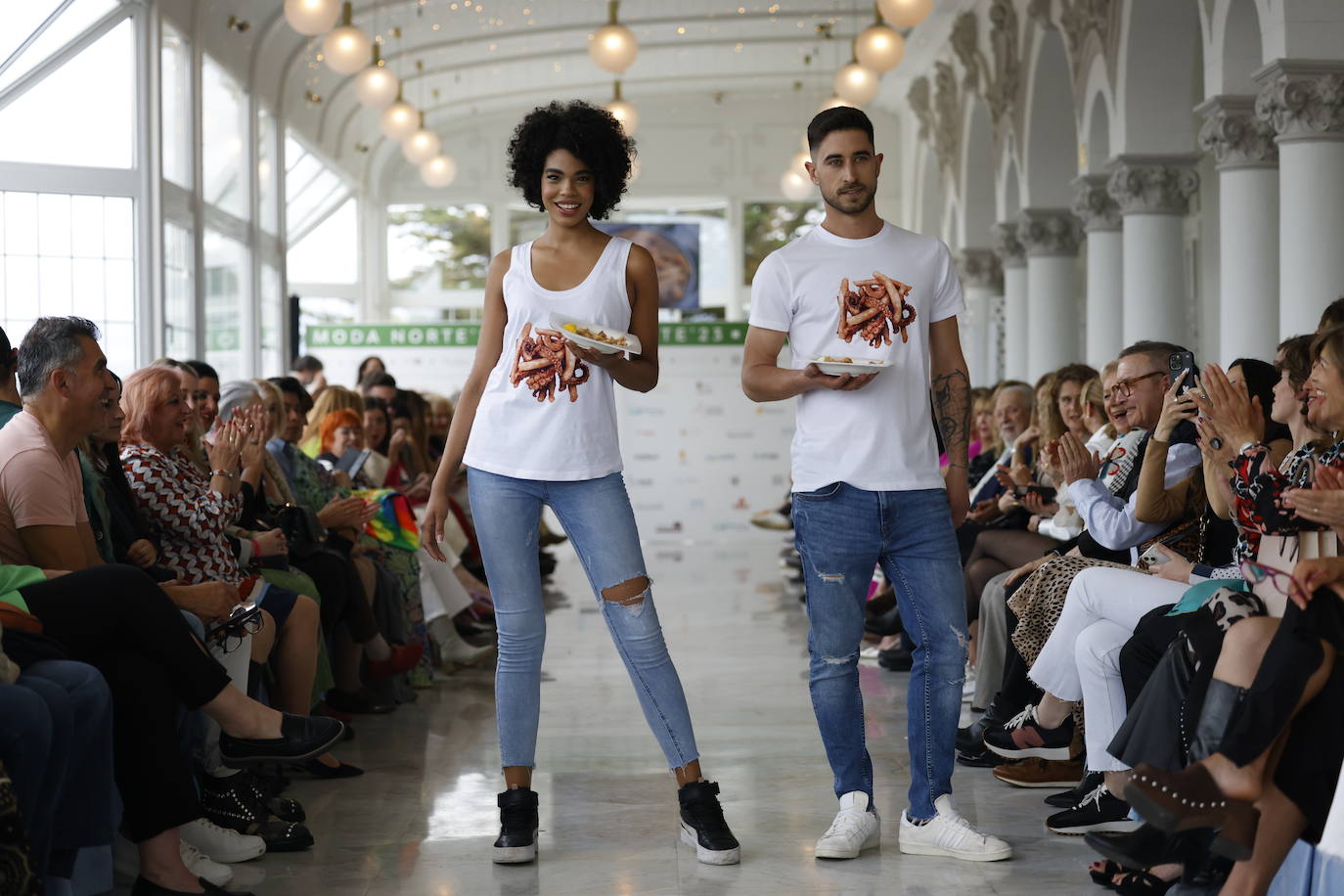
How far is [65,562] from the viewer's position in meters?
3.54

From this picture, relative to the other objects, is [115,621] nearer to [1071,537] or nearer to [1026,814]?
[1026,814]

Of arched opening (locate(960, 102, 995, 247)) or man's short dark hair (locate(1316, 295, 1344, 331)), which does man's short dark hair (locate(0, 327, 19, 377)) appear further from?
arched opening (locate(960, 102, 995, 247))

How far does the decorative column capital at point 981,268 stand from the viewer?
16391 mm

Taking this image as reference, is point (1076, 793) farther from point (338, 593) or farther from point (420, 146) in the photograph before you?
point (420, 146)

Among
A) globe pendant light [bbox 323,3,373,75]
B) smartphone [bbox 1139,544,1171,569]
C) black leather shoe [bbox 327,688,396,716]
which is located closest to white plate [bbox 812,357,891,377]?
smartphone [bbox 1139,544,1171,569]

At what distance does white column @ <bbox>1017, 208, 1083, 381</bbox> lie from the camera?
13.2 m

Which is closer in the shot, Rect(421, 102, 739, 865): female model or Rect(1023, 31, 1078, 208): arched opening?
Rect(421, 102, 739, 865): female model

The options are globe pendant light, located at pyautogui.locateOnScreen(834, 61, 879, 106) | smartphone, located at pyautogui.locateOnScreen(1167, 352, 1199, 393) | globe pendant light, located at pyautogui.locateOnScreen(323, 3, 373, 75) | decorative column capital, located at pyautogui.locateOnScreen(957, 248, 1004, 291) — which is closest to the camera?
smartphone, located at pyautogui.locateOnScreen(1167, 352, 1199, 393)

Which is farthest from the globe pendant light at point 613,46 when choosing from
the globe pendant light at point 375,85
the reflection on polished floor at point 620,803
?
the reflection on polished floor at point 620,803

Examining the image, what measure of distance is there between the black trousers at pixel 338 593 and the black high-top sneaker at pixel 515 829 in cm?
196

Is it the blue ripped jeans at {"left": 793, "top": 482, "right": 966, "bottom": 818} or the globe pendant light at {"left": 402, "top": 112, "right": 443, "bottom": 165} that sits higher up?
the globe pendant light at {"left": 402, "top": 112, "right": 443, "bottom": 165}

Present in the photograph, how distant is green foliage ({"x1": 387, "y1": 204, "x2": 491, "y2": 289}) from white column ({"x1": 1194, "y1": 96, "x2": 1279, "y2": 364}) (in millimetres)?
14317

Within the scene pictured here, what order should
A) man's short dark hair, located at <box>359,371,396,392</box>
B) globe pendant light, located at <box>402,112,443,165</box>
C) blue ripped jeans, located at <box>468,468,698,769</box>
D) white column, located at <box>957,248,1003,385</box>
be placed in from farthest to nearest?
white column, located at <box>957,248,1003,385</box>
globe pendant light, located at <box>402,112,443,165</box>
man's short dark hair, located at <box>359,371,396,392</box>
blue ripped jeans, located at <box>468,468,698,769</box>

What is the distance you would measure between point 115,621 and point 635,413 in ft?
39.2
